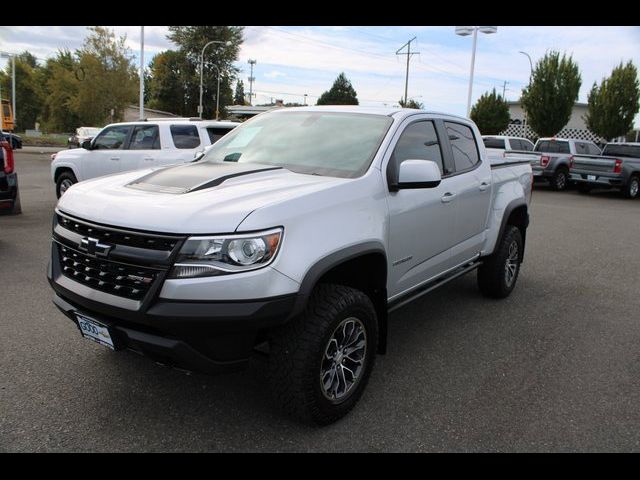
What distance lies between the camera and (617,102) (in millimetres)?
30125

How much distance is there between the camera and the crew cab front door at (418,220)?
11.7 ft

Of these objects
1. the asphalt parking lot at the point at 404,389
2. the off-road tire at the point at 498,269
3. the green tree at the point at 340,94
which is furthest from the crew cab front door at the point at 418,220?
the green tree at the point at 340,94

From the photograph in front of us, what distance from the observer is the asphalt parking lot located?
2.97m

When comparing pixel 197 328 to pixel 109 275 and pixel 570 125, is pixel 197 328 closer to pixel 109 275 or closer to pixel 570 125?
pixel 109 275

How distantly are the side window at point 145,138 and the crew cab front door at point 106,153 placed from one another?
0.18m

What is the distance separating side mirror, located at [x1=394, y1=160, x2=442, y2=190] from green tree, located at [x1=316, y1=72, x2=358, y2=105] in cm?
8596

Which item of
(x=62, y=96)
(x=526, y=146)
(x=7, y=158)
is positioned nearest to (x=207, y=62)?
(x=62, y=96)

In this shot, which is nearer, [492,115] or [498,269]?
[498,269]

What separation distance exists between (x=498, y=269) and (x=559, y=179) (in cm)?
1515

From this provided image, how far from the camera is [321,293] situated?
296 cm

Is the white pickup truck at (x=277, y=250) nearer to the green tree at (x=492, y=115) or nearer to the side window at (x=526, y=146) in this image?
the side window at (x=526, y=146)

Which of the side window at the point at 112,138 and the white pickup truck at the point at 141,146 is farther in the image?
the side window at the point at 112,138
